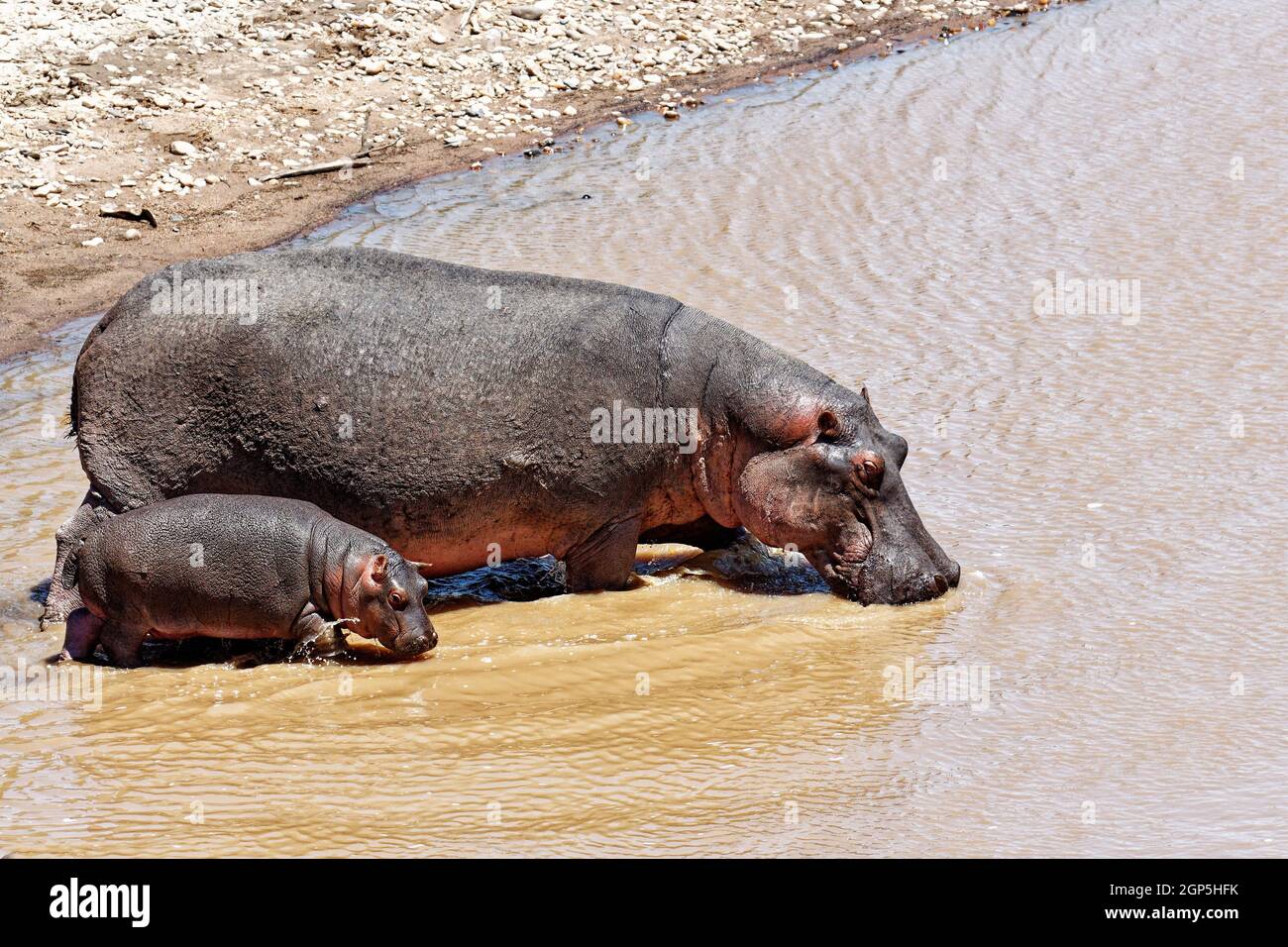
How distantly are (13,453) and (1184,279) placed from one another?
9310 mm

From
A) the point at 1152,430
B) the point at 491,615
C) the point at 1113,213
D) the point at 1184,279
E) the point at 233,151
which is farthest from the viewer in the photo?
the point at 233,151

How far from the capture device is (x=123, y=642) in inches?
328

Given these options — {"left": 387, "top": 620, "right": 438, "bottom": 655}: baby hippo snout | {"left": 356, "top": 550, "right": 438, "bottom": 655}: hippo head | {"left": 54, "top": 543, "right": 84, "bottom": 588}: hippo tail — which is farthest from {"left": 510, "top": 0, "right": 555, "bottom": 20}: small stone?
{"left": 387, "top": 620, "right": 438, "bottom": 655}: baby hippo snout

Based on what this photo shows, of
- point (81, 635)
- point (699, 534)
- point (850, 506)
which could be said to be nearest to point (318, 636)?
point (81, 635)

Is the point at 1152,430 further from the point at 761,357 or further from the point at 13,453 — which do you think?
the point at 13,453

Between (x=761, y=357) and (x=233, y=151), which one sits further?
(x=233, y=151)

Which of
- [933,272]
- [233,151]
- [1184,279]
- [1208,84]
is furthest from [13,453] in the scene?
[1208,84]

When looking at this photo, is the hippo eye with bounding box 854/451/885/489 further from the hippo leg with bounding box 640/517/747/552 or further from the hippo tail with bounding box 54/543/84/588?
the hippo tail with bounding box 54/543/84/588

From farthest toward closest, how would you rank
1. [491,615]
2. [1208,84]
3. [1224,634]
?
[1208,84]
[491,615]
[1224,634]

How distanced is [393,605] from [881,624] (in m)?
2.65

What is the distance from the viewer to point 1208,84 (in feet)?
61.6

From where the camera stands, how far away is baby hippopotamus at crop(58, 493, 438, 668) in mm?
8070

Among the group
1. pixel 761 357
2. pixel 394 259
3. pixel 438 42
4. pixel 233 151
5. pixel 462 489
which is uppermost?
pixel 438 42

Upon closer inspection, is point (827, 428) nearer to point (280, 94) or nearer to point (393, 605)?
point (393, 605)
